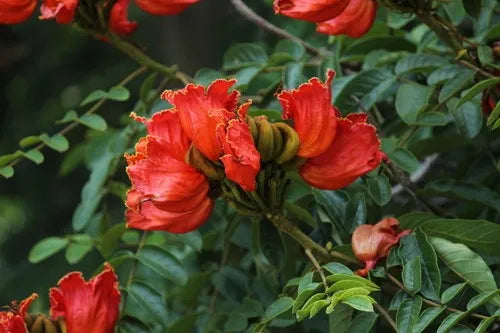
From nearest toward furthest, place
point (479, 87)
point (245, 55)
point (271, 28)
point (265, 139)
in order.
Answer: point (265, 139)
point (479, 87)
point (245, 55)
point (271, 28)

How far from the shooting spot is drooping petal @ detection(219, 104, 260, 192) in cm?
140

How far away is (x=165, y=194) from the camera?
4.75 ft

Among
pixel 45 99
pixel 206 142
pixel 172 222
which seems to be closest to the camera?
pixel 206 142

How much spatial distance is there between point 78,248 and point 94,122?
13.3 inches

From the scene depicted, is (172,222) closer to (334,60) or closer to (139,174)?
(139,174)

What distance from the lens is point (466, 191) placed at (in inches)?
70.2

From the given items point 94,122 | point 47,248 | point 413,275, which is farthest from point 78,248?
point 413,275

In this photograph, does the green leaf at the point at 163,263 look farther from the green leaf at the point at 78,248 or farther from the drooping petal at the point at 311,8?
the drooping petal at the point at 311,8

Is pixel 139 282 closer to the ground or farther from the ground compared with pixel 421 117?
closer to the ground

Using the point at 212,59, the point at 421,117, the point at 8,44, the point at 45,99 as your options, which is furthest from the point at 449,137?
the point at 8,44

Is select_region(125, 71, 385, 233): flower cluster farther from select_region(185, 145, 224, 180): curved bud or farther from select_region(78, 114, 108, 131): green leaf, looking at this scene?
select_region(78, 114, 108, 131): green leaf

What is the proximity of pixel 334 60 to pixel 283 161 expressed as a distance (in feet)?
1.57

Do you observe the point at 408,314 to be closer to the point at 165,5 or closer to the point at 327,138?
the point at 327,138

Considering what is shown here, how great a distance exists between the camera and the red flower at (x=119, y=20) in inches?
76.8
